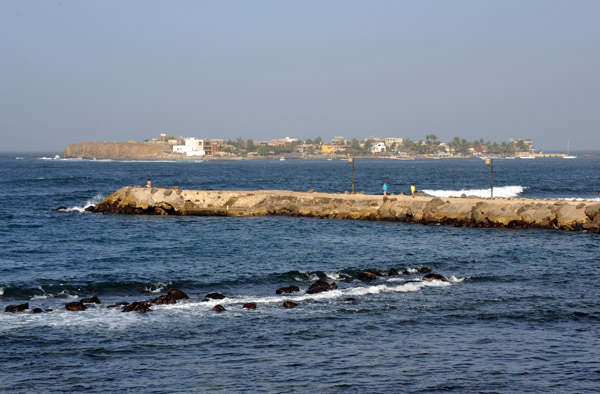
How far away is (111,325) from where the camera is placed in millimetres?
20312

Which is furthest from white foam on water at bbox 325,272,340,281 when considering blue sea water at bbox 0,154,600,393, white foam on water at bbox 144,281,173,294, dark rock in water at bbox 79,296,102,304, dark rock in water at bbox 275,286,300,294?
dark rock in water at bbox 79,296,102,304

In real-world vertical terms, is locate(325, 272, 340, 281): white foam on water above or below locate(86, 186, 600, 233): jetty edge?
below

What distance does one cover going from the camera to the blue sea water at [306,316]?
51.8ft

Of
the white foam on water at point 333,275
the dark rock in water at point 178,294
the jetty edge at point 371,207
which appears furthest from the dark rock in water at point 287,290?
the jetty edge at point 371,207

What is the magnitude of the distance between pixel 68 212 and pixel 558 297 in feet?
141

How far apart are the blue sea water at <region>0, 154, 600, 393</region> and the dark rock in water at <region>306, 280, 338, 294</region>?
1.79 ft

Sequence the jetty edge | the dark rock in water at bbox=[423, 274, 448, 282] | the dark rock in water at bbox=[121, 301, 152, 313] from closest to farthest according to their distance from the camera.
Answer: the dark rock in water at bbox=[121, 301, 152, 313] → the dark rock in water at bbox=[423, 274, 448, 282] → the jetty edge

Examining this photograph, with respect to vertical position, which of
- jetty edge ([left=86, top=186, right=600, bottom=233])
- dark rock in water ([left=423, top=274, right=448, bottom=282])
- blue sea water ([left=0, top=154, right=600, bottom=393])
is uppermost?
jetty edge ([left=86, top=186, right=600, bottom=233])

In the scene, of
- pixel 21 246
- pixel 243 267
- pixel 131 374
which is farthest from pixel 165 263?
pixel 131 374

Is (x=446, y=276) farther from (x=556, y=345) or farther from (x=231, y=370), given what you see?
(x=231, y=370)

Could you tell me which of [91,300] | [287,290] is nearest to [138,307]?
[91,300]

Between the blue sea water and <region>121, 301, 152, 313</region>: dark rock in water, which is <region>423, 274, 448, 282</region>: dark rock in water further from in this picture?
<region>121, 301, 152, 313</region>: dark rock in water

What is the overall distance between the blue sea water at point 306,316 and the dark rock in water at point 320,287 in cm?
54

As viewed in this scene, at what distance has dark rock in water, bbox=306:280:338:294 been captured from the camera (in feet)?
81.8
